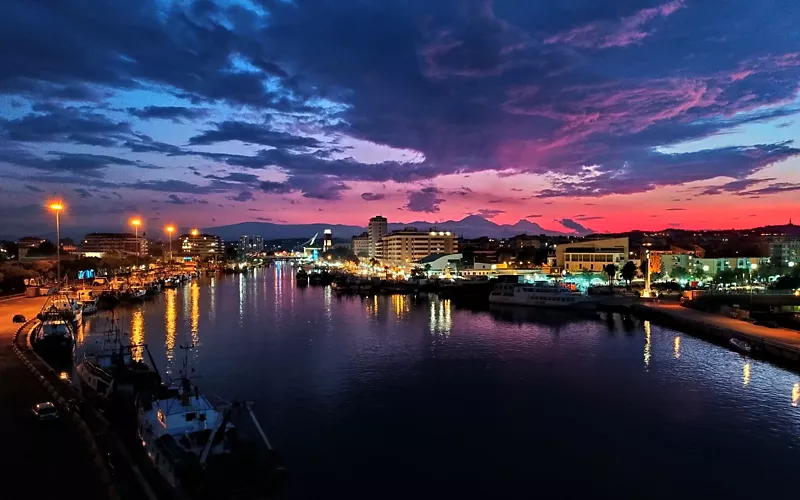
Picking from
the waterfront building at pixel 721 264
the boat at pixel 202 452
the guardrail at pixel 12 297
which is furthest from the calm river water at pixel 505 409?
the waterfront building at pixel 721 264

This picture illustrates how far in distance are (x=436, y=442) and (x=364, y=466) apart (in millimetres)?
1385

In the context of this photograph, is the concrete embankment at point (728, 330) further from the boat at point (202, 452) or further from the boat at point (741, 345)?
the boat at point (202, 452)

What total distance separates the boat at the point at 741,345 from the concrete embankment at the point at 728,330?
0.09 metres

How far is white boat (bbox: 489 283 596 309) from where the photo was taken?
86.8 feet

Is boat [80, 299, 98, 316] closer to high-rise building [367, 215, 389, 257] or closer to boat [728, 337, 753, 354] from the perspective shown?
boat [728, 337, 753, 354]

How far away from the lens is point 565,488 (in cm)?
680

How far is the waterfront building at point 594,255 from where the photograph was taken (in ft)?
127

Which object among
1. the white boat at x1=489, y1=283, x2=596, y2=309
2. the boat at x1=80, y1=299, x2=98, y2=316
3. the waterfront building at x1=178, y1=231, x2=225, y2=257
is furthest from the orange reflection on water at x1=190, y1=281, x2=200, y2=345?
the waterfront building at x1=178, y1=231, x2=225, y2=257

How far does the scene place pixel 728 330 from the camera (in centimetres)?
1634

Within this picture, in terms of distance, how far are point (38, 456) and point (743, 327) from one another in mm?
18757

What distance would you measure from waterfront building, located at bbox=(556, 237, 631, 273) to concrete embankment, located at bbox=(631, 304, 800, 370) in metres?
15.7

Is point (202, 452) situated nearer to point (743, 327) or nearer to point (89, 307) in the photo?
point (743, 327)

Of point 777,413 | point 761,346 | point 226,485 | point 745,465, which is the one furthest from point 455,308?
point 226,485

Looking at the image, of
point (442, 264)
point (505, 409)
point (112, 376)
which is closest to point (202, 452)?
point (112, 376)
